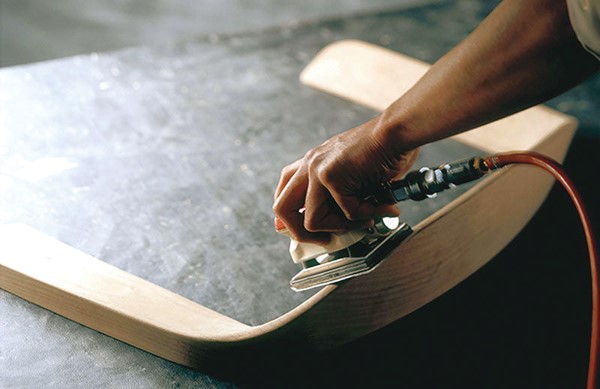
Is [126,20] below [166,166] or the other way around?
below

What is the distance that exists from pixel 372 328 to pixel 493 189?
1.13 ft

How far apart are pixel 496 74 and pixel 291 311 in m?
0.44

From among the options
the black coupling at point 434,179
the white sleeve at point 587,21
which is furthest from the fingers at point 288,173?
the white sleeve at point 587,21

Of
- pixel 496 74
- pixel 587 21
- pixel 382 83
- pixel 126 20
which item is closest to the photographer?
pixel 587 21

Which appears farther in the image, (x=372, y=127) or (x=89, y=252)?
(x=89, y=252)

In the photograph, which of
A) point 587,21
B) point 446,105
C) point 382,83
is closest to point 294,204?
point 446,105

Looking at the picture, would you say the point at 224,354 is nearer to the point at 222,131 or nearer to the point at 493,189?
the point at 493,189

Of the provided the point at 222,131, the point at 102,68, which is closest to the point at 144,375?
the point at 222,131

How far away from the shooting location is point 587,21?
76 centimetres

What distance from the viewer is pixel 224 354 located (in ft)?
3.61

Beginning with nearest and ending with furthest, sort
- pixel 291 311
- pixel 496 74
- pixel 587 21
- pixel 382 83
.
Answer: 1. pixel 587 21
2. pixel 496 74
3. pixel 291 311
4. pixel 382 83

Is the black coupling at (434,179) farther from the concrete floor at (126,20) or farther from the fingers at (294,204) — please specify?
the concrete floor at (126,20)

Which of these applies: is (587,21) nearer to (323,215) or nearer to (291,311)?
(323,215)

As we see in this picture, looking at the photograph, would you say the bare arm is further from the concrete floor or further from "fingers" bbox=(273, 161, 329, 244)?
the concrete floor
